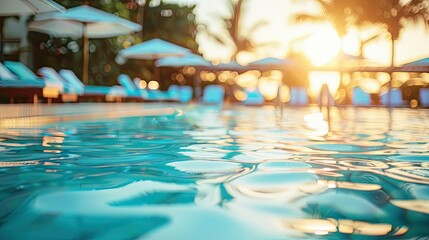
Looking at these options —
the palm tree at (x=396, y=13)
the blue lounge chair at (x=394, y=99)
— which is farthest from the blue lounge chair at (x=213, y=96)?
the palm tree at (x=396, y=13)

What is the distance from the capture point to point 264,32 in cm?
2708

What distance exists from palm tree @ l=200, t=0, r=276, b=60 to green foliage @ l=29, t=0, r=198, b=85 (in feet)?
6.77

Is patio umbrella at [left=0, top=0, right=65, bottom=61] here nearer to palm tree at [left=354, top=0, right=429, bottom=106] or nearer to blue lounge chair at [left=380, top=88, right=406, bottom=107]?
blue lounge chair at [left=380, top=88, right=406, bottom=107]

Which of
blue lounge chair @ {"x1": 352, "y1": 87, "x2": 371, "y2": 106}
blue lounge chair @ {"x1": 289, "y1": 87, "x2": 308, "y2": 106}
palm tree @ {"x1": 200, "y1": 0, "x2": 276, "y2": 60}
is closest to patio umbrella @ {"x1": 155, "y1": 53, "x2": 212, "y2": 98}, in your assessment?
blue lounge chair @ {"x1": 289, "y1": 87, "x2": 308, "y2": 106}

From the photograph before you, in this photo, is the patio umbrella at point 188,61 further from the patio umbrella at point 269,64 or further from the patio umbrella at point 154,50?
the patio umbrella at point 269,64

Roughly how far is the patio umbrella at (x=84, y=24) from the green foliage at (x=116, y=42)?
300 cm

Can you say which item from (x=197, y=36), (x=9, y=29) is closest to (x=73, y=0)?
(x=9, y=29)

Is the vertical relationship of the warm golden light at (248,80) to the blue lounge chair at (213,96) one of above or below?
above

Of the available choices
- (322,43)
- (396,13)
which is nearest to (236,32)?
(322,43)

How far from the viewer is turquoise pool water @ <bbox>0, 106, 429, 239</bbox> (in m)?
1.87

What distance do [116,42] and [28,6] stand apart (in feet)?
41.1

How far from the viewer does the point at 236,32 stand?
25641mm

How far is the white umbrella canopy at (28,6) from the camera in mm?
6887

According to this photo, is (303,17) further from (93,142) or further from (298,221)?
(298,221)
